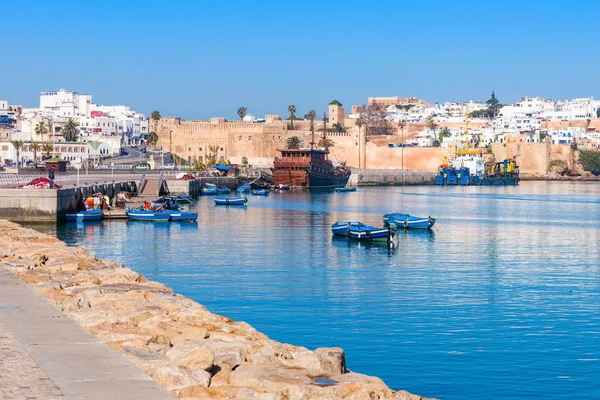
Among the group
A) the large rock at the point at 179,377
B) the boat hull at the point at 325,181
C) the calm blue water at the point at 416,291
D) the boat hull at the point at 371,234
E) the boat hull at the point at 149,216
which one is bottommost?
the calm blue water at the point at 416,291

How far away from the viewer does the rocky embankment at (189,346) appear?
8695 millimetres

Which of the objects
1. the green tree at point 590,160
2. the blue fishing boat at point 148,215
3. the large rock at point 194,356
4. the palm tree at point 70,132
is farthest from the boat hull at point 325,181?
the large rock at point 194,356

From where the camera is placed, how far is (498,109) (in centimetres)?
19638

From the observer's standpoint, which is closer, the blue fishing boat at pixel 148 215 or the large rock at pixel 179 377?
the large rock at pixel 179 377

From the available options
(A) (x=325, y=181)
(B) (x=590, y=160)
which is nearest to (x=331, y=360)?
(A) (x=325, y=181)

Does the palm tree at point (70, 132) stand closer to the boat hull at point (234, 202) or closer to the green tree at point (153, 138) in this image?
the green tree at point (153, 138)

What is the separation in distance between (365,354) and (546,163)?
12047 cm

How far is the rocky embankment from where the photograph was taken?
870 cm

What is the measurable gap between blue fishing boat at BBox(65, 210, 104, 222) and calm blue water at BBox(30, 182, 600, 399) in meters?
1.01

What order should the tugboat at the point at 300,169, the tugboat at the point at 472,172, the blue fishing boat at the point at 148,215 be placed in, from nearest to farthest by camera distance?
the blue fishing boat at the point at 148,215 → the tugboat at the point at 300,169 → the tugboat at the point at 472,172

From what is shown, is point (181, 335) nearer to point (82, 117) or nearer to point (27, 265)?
point (27, 265)

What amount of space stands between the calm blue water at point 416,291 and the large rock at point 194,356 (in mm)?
3964

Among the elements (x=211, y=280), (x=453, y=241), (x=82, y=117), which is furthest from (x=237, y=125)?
(x=211, y=280)

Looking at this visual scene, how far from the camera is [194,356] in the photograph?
9.27 meters
